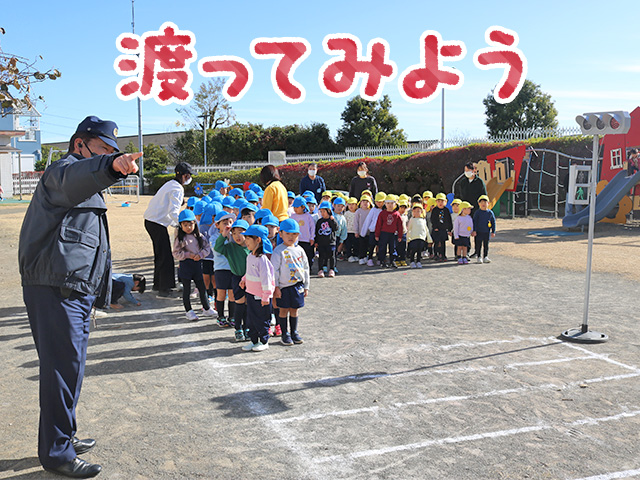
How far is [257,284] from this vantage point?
6344 millimetres

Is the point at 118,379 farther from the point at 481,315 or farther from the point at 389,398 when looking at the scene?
the point at 481,315

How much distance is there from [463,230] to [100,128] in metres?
9.75

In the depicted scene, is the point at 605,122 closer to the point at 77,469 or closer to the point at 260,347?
the point at 260,347

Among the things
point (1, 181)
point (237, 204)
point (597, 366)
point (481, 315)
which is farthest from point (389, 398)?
point (1, 181)

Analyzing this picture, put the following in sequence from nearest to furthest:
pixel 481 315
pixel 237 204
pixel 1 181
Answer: pixel 481 315, pixel 237 204, pixel 1 181

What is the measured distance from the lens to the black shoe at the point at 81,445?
3.94 metres

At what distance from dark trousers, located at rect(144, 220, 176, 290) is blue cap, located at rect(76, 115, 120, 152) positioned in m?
4.87

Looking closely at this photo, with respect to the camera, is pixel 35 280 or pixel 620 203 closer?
pixel 35 280

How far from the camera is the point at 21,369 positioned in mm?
5762

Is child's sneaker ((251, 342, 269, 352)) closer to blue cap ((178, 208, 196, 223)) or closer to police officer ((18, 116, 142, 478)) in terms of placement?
blue cap ((178, 208, 196, 223))

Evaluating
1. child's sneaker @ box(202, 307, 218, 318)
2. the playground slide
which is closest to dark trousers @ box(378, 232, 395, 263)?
child's sneaker @ box(202, 307, 218, 318)

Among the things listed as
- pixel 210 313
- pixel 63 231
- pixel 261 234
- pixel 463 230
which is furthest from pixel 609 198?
pixel 63 231

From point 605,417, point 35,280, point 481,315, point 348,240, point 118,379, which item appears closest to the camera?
point 35,280

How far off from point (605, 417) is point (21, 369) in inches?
204
